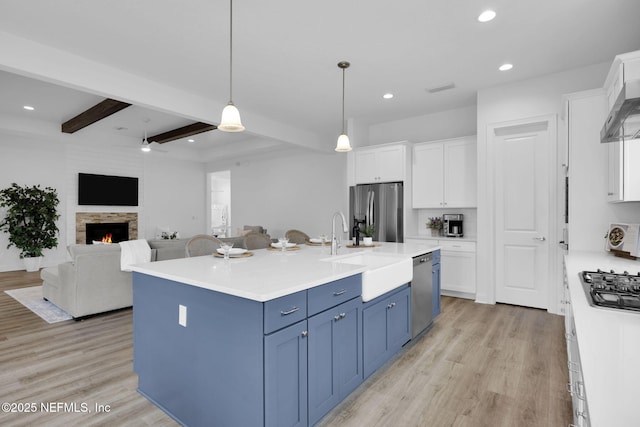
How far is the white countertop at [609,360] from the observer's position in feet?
2.10

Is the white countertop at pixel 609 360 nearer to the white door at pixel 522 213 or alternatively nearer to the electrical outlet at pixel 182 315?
the electrical outlet at pixel 182 315

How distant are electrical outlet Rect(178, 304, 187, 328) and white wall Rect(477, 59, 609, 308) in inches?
150

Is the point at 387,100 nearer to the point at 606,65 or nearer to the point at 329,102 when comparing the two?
the point at 329,102

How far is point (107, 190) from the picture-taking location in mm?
7957

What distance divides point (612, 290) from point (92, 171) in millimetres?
9231

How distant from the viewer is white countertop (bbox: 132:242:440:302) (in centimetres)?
160

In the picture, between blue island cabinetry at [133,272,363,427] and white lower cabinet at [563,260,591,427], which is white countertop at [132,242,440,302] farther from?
white lower cabinet at [563,260,591,427]

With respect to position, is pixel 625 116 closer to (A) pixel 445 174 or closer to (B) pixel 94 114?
(A) pixel 445 174

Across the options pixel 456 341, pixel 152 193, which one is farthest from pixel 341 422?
pixel 152 193

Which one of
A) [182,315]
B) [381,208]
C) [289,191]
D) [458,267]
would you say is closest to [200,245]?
[182,315]

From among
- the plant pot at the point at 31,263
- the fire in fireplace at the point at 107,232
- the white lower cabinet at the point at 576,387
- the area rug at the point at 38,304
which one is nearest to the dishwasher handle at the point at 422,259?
the white lower cabinet at the point at 576,387

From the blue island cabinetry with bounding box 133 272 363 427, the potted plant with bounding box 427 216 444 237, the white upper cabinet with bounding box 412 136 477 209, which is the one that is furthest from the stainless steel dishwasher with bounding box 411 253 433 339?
the potted plant with bounding box 427 216 444 237

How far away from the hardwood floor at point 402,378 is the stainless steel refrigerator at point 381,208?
1.81 metres

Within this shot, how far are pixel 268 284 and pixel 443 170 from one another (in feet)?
13.3
